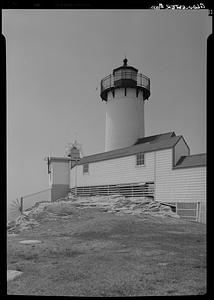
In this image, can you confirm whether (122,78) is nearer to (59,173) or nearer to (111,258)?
(59,173)

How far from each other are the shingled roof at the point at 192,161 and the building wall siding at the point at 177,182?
13cm

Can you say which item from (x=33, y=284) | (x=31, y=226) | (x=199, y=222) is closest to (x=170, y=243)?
(x=199, y=222)

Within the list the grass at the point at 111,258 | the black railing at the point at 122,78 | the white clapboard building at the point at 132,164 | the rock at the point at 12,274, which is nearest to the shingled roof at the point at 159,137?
the white clapboard building at the point at 132,164

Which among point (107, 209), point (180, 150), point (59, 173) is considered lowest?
point (107, 209)

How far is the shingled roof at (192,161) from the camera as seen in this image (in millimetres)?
10064

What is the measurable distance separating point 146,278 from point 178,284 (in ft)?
1.76

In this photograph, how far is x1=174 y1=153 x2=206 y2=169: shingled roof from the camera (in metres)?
10.1

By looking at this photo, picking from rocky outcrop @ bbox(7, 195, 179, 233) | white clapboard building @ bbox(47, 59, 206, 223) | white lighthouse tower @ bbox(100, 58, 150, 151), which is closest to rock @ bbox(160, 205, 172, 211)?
rocky outcrop @ bbox(7, 195, 179, 233)

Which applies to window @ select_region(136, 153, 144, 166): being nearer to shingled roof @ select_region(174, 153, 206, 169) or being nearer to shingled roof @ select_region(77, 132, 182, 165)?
shingled roof @ select_region(77, 132, 182, 165)

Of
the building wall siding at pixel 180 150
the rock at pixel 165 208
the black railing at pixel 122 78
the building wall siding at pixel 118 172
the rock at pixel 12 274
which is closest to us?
the rock at pixel 12 274

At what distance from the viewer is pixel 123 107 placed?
1538 cm

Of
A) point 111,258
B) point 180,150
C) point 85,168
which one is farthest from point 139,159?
point 111,258

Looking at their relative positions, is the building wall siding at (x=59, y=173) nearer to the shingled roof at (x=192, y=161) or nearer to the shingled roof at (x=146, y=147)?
the shingled roof at (x=146, y=147)

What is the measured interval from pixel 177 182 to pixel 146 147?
7.32 ft
